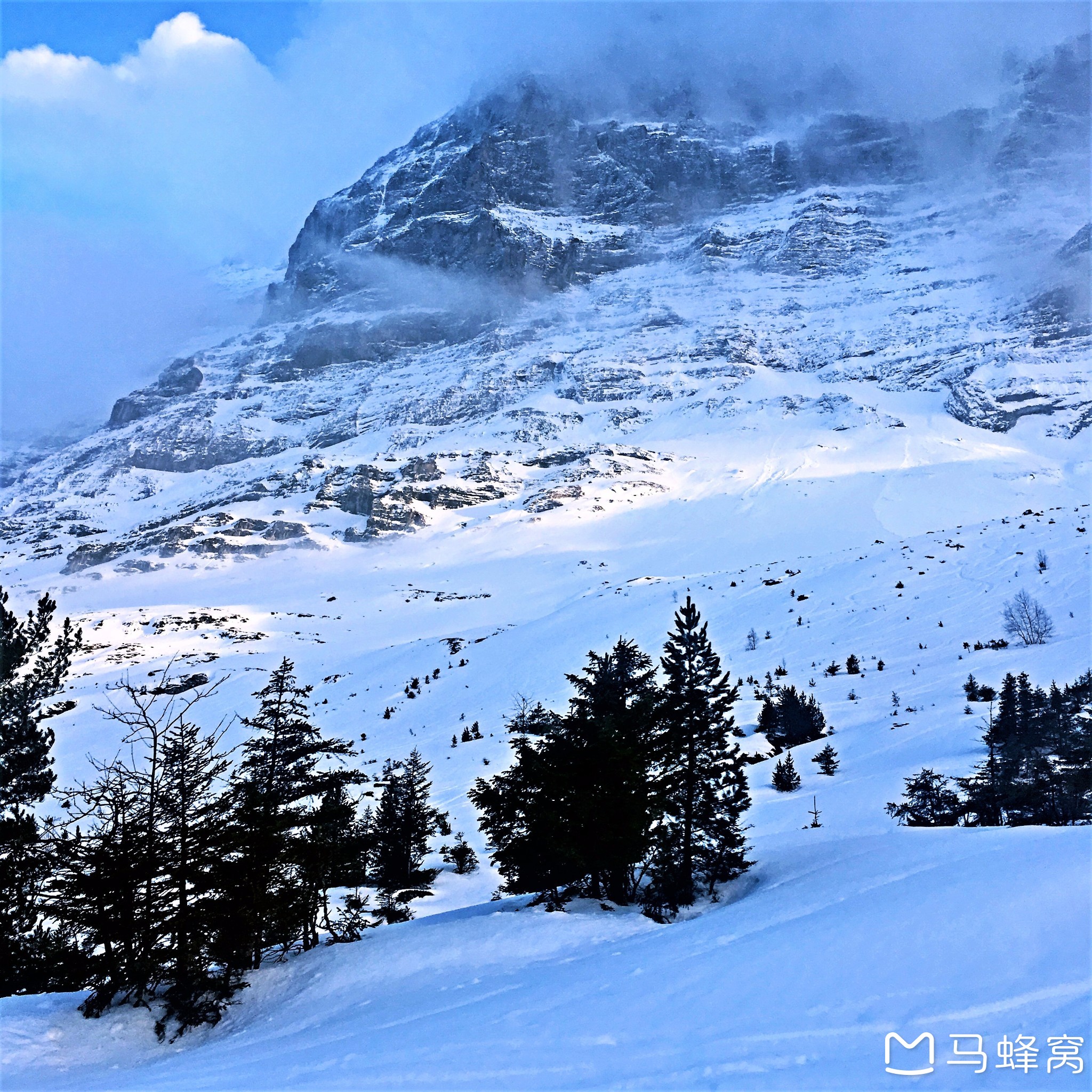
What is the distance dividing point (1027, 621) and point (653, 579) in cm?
2686

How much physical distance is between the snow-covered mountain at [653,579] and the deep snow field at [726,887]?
2.4 inches

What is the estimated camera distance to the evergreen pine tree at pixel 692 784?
1188cm

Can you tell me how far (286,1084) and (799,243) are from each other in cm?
21213

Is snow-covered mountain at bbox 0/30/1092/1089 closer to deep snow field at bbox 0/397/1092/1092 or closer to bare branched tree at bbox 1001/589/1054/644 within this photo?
deep snow field at bbox 0/397/1092/1092

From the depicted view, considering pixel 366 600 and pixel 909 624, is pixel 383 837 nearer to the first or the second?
pixel 909 624

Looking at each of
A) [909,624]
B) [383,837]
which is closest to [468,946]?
[383,837]

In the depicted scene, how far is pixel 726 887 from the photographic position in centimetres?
1212

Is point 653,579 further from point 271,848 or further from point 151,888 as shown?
point 151,888

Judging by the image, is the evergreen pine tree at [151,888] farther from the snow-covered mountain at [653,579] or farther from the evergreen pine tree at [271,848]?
the snow-covered mountain at [653,579]

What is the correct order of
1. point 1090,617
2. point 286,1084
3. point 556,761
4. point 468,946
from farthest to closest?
point 1090,617 < point 556,761 < point 468,946 < point 286,1084

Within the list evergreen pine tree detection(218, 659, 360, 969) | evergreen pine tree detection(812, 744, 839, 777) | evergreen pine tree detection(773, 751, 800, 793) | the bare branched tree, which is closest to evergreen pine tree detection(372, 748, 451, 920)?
evergreen pine tree detection(218, 659, 360, 969)

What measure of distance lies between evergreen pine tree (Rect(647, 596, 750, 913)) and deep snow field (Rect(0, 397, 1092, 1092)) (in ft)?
2.50

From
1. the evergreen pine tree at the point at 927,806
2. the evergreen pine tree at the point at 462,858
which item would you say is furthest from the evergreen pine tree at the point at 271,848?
the evergreen pine tree at the point at 927,806

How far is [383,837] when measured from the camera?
17.5 m
